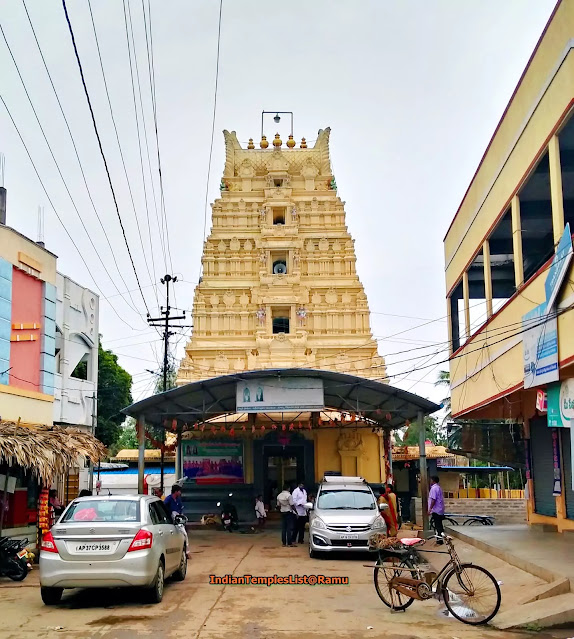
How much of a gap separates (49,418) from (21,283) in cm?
312

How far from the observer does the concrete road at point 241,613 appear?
8.21 m

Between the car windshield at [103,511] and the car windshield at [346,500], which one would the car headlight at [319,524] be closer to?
the car windshield at [346,500]

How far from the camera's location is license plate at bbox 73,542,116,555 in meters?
9.52

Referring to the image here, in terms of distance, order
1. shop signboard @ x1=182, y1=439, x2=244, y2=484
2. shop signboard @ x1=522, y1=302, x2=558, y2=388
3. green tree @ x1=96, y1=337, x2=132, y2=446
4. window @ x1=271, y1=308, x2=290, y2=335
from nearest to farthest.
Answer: shop signboard @ x1=522, y1=302, x2=558, y2=388 → shop signboard @ x1=182, y1=439, x2=244, y2=484 → window @ x1=271, y1=308, x2=290, y2=335 → green tree @ x1=96, y1=337, x2=132, y2=446

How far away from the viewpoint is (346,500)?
17094mm

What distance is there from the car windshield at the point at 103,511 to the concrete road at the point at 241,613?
1.11 metres

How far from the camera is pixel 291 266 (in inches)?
1368

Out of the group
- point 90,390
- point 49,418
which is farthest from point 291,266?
point 49,418

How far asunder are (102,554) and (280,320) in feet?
84.8

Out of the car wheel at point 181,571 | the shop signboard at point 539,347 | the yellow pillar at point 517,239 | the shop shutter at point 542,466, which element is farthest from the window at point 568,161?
the car wheel at point 181,571

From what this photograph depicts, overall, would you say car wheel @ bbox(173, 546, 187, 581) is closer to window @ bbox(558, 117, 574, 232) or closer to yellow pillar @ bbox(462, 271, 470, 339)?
window @ bbox(558, 117, 574, 232)

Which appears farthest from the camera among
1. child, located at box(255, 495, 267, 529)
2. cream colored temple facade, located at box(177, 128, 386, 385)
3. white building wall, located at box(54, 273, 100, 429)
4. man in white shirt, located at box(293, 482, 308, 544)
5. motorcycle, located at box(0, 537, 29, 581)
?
cream colored temple facade, located at box(177, 128, 386, 385)

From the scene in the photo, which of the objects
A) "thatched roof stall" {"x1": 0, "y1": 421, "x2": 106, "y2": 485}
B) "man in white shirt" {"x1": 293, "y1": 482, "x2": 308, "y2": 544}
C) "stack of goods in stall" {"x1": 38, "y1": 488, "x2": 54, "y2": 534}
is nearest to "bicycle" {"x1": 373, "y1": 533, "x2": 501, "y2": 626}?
"thatched roof stall" {"x1": 0, "y1": 421, "x2": 106, "y2": 485}

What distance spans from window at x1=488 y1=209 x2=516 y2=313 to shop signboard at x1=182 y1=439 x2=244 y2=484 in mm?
12951
